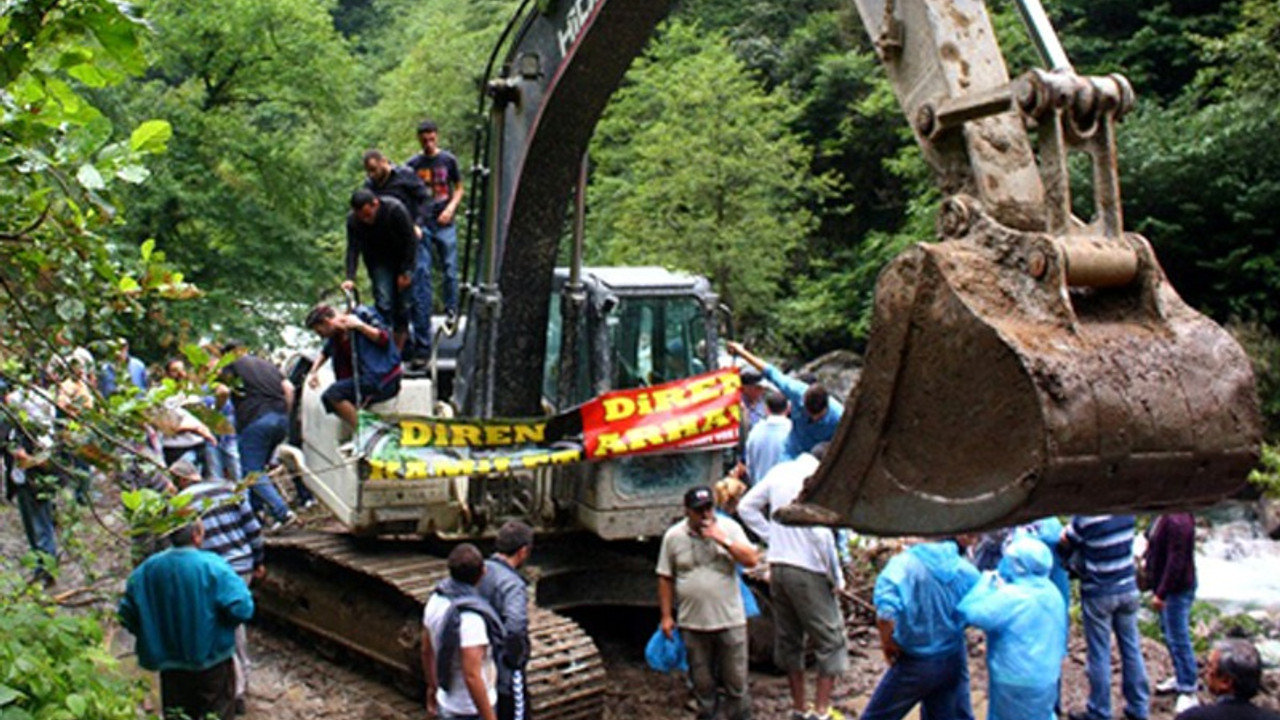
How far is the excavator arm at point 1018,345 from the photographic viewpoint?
11.0 ft

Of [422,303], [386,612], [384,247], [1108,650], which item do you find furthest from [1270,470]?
[384,247]

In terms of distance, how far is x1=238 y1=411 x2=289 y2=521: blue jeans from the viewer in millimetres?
11195

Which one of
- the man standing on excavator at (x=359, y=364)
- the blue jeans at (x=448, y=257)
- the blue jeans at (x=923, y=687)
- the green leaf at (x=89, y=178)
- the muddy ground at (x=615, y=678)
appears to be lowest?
the muddy ground at (x=615, y=678)

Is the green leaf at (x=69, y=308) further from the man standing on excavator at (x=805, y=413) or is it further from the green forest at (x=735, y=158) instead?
the green forest at (x=735, y=158)

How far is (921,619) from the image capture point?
6.48 meters

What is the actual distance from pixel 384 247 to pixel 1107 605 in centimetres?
463

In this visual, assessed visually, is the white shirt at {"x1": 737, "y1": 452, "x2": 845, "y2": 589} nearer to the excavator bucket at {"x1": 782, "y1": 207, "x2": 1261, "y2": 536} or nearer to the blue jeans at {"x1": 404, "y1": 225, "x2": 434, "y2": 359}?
the blue jeans at {"x1": 404, "y1": 225, "x2": 434, "y2": 359}

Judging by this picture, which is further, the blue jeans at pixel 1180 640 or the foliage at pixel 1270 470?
the foliage at pixel 1270 470

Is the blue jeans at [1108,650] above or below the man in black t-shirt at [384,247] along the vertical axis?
below

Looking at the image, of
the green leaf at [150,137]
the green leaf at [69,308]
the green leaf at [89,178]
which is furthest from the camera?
the green leaf at [69,308]

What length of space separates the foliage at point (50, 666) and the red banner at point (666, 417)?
334 cm

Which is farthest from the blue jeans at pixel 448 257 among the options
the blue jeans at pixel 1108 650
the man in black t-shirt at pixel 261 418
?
the blue jeans at pixel 1108 650

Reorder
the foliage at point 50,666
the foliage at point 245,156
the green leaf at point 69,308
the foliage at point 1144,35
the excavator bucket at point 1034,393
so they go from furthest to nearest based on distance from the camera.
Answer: the foliage at point 1144,35 < the foliage at point 245,156 < the green leaf at point 69,308 < the foliage at point 50,666 < the excavator bucket at point 1034,393

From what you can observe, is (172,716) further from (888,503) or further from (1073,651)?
(1073,651)
